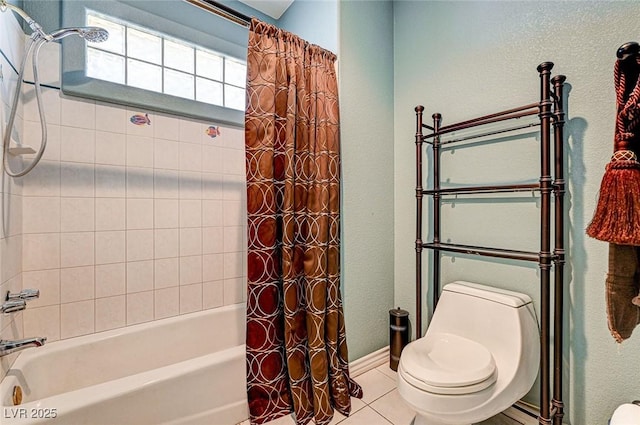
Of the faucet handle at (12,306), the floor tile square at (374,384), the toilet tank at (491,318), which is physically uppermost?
the faucet handle at (12,306)

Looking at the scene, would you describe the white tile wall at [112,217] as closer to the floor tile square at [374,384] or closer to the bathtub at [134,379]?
the bathtub at [134,379]

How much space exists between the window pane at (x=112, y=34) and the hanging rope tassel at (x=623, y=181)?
232 cm

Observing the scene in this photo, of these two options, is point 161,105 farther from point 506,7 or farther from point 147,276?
point 506,7

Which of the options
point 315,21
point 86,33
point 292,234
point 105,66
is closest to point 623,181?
point 292,234

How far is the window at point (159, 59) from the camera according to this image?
152 cm

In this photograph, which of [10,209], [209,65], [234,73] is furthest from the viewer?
[234,73]

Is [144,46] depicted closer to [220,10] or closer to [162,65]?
[162,65]

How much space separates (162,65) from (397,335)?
237 centimetres

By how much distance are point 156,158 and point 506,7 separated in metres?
2.14

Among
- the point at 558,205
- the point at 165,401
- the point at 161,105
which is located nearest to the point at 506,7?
the point at 558,205

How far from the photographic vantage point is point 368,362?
1821 millimetres

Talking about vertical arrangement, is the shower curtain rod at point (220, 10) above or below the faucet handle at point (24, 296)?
above

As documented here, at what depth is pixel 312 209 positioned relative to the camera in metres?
1.51

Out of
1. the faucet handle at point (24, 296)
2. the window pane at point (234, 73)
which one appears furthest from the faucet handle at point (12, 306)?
the window pane at point (234, 73)
